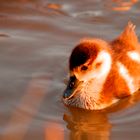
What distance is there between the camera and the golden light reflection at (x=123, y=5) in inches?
262

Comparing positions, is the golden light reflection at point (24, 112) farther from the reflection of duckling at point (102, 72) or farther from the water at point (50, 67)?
the reflection of duckling at point (102, 72)

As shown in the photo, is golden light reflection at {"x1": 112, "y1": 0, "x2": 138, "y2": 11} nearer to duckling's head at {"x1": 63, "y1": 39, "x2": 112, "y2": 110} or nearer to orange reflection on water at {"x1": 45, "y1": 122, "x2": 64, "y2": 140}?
duckling's head at {"x1": 63, "y1": 39, "x2": 112, "y2": 110}

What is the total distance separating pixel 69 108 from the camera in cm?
491

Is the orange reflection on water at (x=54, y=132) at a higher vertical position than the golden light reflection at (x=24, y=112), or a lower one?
higher

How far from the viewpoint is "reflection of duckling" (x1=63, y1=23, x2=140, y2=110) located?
461 cm

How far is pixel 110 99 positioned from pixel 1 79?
39.5 inches

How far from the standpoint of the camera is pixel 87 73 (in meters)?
4.71

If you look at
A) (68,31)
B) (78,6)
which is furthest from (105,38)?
(78,6)

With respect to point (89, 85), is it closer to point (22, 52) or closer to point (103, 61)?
point (103, 61)

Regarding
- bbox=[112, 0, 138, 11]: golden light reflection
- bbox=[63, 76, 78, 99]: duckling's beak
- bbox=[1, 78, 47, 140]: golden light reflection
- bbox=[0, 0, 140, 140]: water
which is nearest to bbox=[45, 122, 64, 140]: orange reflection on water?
bbox=[0, 0, 140, 140]: water

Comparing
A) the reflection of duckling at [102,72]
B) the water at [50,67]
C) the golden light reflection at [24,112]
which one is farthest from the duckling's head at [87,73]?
the golden light reflection at [24,112]

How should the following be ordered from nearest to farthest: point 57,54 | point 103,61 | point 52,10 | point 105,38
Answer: point 103,61 < point 57,54 < point 105,38 < point 52,10

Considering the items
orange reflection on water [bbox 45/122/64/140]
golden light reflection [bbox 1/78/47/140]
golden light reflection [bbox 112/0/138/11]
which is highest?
golden light reflection [bbox 112/0/138/11]

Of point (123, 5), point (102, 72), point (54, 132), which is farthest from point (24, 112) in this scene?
point (123, 5)
